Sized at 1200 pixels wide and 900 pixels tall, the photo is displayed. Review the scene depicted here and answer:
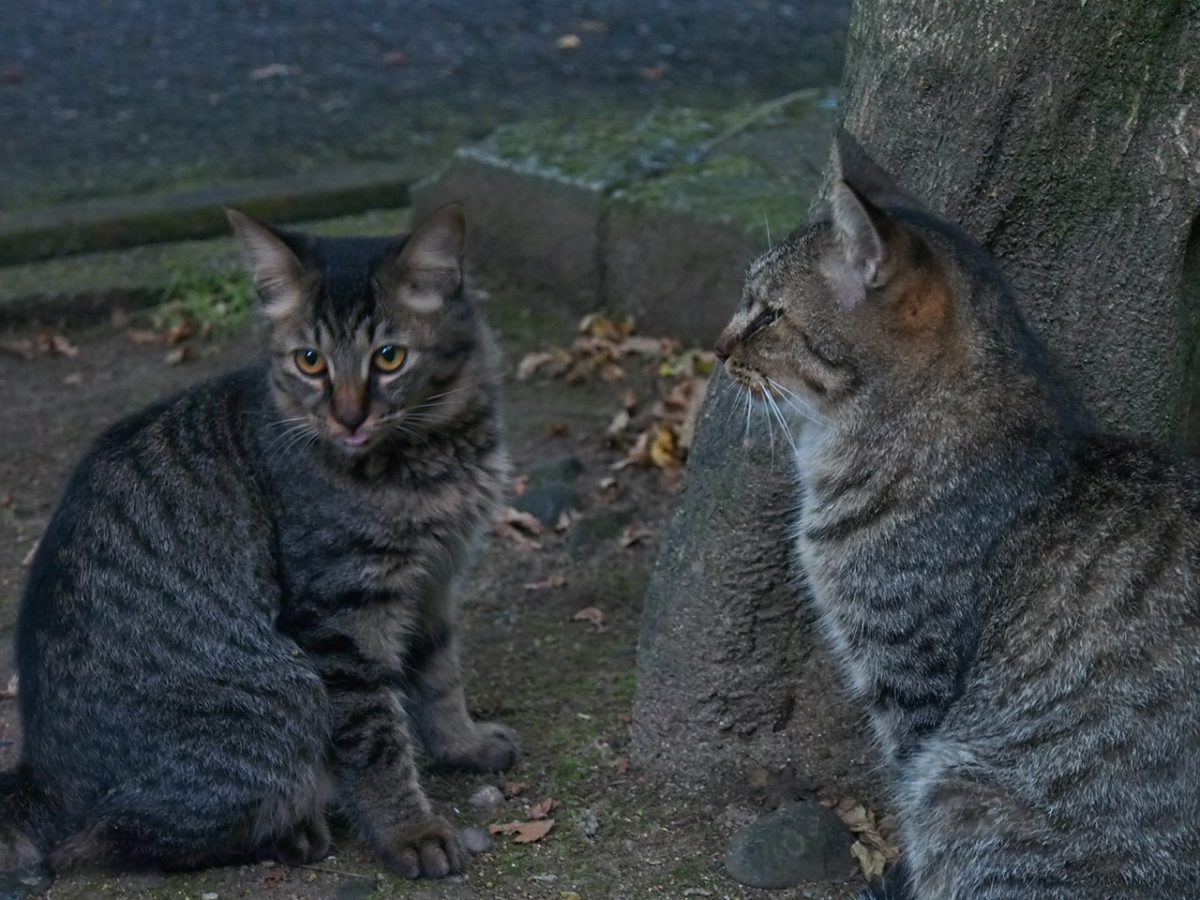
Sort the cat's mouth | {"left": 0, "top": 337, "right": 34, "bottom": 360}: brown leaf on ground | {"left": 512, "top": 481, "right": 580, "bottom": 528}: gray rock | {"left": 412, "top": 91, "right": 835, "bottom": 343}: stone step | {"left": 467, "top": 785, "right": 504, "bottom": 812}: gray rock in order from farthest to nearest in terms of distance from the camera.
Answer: {"left": 0, "top": 337, "right": 34, "bottom": 360}: brown leaf on ground
{"left": 412, "top": 91, "right": 835, "bottom": 343}: stone step
{"left": 512, "top": 481, "right": 580, "bottom": 528}: gray rock
{"left": 467, "top": 785, "right": 504, "bottom": 812}: gray rock
the cat's mouth

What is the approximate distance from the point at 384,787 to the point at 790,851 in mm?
1033

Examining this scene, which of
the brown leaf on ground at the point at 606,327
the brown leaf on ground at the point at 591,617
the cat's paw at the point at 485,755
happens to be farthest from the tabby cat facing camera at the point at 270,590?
the brown leaf on ground at the point at 606,327

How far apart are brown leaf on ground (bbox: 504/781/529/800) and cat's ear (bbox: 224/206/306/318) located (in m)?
1.44

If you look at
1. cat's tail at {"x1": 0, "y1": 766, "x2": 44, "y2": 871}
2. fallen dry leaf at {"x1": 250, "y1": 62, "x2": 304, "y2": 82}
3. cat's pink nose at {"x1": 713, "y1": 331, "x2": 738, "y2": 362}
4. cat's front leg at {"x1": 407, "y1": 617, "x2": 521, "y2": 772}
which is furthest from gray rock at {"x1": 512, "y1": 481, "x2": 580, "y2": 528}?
fallen dry leaf at {"x1": 250, "y1": 62, "x2": 304, "y2": 82}

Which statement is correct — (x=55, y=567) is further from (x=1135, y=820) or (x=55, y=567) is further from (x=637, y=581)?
(x=1135, y=820)

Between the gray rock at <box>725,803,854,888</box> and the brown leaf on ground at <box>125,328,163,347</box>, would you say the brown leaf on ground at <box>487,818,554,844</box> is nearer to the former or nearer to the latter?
the gray rock at <box>725,803,854,888</box>

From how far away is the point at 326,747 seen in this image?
397cm

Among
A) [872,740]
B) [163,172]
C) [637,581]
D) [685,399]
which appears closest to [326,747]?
[872,740]

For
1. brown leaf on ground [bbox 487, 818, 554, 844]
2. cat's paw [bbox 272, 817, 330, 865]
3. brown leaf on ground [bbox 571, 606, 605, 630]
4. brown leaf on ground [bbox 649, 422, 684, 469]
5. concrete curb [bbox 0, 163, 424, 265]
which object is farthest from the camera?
concrete curb [bbox 0, 163, 424, 265]

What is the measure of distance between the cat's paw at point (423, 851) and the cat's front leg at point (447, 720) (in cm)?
46

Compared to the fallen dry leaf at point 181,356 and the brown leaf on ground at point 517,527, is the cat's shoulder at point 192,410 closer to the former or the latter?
the brown leaf on ground at point 517,527

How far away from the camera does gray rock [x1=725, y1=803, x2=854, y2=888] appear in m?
3.93

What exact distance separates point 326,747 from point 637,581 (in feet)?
5.76

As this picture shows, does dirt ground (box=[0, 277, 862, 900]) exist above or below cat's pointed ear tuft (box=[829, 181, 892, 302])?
below
